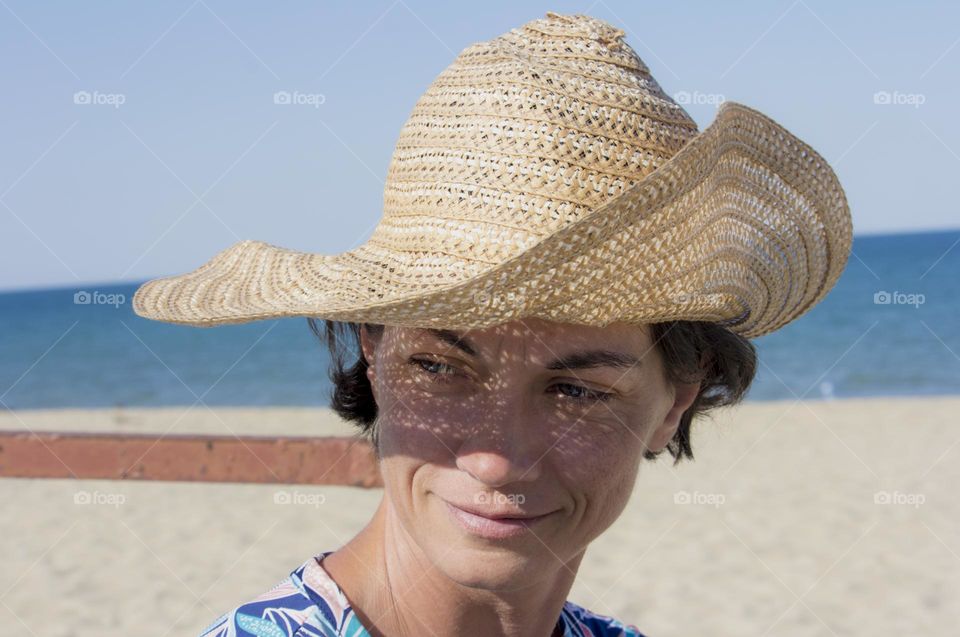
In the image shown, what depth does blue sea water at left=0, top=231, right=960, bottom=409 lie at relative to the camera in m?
20.4

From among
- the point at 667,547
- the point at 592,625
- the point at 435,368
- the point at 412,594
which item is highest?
the point at 435,368

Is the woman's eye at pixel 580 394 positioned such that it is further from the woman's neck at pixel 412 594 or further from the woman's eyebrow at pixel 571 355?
the woman's neck at pixel 412 594

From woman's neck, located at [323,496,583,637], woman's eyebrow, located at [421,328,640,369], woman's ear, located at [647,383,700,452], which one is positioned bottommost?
woman's neck, located at [323,496,583,637]

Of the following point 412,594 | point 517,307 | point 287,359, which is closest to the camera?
point 517,307

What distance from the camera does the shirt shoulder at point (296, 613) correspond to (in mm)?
1651

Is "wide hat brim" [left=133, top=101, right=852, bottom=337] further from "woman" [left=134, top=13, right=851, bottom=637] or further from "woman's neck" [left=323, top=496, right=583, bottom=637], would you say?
"woman's neck" [left=323, top=496, right=583, bottom=637]

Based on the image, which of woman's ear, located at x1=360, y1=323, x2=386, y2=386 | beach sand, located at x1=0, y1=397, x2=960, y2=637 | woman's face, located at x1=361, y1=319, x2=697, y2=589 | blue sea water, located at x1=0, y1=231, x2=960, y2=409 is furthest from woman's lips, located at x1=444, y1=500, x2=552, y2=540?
blue sea water, located at x1=0, y1=231, x2=960, y2=409

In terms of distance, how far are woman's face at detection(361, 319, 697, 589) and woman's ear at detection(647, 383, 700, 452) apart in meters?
0.23

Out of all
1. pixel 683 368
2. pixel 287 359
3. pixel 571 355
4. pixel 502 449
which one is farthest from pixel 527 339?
pixel 287 359

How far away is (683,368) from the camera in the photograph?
6.18ft

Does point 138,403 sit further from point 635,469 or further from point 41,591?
point 635,469

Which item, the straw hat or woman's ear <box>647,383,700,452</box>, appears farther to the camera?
woman's ear <box>647,383,700,452</box>

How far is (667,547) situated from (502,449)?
5.79 meters

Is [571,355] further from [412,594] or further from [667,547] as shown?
[667,547]
